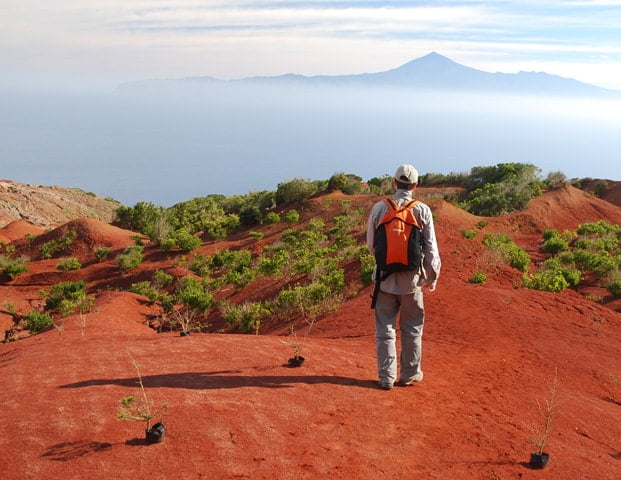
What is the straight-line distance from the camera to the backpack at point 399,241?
466 centimetres

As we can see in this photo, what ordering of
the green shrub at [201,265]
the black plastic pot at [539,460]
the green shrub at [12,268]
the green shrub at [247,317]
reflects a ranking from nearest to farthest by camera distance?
1. the black plastic pot at [539,460]
2. the green shrub at [247,317]
3. the green shrub at [201,265]
4. the green shrub at [12,268]

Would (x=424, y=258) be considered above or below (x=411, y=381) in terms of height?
above

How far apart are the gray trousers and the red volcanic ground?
0.27 m

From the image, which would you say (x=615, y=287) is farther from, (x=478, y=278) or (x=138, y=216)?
(x=138, y=216)

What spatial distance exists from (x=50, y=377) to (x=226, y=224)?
18749mm

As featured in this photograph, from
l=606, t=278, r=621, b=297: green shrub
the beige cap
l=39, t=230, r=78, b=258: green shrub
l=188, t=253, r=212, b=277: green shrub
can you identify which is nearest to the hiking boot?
the beige cap

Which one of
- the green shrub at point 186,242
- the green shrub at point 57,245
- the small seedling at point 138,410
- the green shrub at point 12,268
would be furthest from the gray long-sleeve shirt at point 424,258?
the green shrub at point 57,245

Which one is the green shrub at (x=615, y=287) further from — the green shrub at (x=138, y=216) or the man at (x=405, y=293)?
the green shrub at (x=138, y=216)

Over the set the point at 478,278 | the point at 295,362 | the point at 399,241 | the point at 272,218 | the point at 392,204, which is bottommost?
the point at 272,218

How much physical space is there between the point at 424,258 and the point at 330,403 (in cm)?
165

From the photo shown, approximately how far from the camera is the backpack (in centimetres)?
466

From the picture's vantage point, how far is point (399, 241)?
4.67 metres

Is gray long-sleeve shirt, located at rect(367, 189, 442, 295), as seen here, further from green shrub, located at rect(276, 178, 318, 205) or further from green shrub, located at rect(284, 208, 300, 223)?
green shrub, located at rect(276, 178, 318, 205)

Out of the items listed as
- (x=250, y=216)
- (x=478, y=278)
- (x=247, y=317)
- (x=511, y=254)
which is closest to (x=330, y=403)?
(x=247, y=317)
